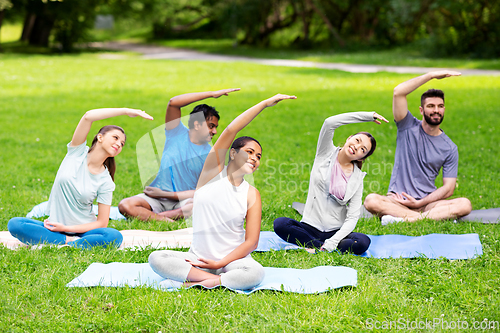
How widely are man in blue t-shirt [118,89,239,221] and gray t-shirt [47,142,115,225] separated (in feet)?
2.49

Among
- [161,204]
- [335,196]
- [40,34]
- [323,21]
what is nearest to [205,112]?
[161,204]

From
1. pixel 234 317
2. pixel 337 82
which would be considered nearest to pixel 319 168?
pixel 234 317

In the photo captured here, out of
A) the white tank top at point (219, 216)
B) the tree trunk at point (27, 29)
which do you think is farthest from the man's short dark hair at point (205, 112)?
the tree trunk at point (27, 29)

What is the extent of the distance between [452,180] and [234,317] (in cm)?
359

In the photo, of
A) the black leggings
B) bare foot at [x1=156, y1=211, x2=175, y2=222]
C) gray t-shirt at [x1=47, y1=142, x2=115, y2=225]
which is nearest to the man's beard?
the black leggings

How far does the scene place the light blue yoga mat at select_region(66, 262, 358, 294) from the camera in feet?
12.7

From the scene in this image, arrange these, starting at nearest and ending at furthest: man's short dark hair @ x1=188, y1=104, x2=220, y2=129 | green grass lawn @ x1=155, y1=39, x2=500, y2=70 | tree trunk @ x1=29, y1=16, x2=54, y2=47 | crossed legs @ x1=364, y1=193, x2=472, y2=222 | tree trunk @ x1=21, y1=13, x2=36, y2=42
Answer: man's short dark hair @ x1=188, y1=104, x2=220, y2=129
crossed legs @ x1=364, y1=193, x2=472, y2=222
green grass lawn @ x1=155, y1=39, x2=500, y2=70
tree trunk @ x1=29, y1=16, x2=54, y2=47
tree trunk @ x1=21, y1=13, x2=36, y2=42

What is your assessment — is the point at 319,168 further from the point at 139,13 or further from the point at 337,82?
the point at 139,13

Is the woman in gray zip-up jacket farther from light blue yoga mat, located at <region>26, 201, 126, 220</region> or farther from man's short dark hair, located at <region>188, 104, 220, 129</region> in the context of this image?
light blue yoga mat, located at <region>26, 201, 126, 220</region>

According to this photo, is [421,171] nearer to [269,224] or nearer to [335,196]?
[335,196]

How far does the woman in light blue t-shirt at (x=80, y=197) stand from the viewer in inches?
179

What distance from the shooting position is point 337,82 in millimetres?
17625

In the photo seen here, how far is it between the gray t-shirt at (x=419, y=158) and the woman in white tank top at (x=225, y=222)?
Result: 8.50 ft

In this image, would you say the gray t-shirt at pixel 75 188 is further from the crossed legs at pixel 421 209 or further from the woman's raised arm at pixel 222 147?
the crossed legs at pixel 421 209
